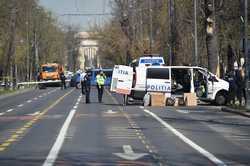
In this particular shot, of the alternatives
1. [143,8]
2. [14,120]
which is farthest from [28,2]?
[14,120]

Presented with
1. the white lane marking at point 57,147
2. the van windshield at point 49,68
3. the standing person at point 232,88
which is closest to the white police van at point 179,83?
the standing person at point 232,88

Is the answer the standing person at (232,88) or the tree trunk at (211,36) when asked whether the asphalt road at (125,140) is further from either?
the tree trunk at (211,36)

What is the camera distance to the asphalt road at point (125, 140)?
1511cm

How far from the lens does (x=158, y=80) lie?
124ft

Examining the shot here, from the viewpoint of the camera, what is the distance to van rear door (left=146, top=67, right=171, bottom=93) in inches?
1486

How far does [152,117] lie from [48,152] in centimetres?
1228

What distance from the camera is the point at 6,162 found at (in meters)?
14.7

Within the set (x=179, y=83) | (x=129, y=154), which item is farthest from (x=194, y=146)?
(x=179, y=83)

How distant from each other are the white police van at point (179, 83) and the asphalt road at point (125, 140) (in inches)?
330

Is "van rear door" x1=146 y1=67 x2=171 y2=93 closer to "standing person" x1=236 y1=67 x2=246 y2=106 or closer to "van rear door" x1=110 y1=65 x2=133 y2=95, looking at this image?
"van rear door" x1=110 y1=65 x2=133 y2=95

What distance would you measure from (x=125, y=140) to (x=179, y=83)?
1997 cm

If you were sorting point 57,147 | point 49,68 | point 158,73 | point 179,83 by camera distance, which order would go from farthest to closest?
point 49,68
point 179,83
point 158,73
point 57,147

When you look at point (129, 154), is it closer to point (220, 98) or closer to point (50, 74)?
point (220, 98)

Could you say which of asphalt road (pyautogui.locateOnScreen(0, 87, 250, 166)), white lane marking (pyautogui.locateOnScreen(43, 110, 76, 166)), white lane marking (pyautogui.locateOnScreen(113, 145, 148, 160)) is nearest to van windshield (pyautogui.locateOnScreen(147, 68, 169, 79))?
asphalt road (pyautogui.locateOnScreen(0, 87, 250, 166))
